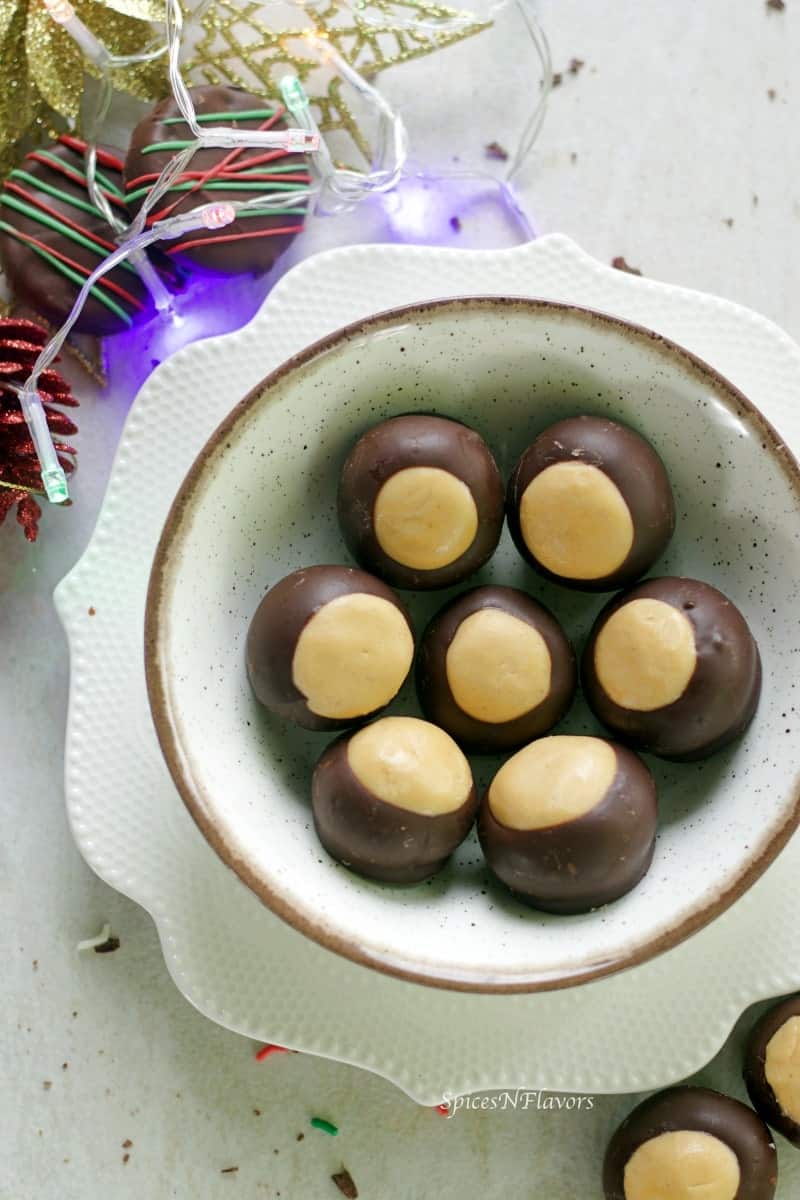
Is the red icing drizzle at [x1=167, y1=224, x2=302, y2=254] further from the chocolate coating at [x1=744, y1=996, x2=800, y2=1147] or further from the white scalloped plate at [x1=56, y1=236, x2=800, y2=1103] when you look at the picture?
the chocolate coating at [x1=744, y1=996, x2=800, y2=1147]

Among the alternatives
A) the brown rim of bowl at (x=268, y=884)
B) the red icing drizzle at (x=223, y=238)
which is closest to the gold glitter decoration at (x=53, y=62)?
the red icing drizzle at (x=223, y=238)

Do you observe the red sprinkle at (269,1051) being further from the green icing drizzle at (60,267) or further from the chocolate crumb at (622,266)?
the chocolate crumb at (622,266)

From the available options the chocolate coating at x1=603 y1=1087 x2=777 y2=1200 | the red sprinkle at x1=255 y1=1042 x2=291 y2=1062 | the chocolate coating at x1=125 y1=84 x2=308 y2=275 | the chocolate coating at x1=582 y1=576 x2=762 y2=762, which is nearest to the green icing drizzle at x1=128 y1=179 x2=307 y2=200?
the chocolate coating at x1=125 y1=84 x2=308 y2=275

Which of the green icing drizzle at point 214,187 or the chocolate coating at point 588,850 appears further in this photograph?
the green icing drizzle at point 214,187

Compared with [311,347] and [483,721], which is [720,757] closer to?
[483,721]

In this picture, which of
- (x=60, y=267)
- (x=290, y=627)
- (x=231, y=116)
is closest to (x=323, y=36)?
(x=231, y=116)

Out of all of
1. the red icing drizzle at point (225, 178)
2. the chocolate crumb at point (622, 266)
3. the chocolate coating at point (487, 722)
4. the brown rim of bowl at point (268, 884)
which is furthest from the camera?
the chocolate crumb at point (622, 266)
